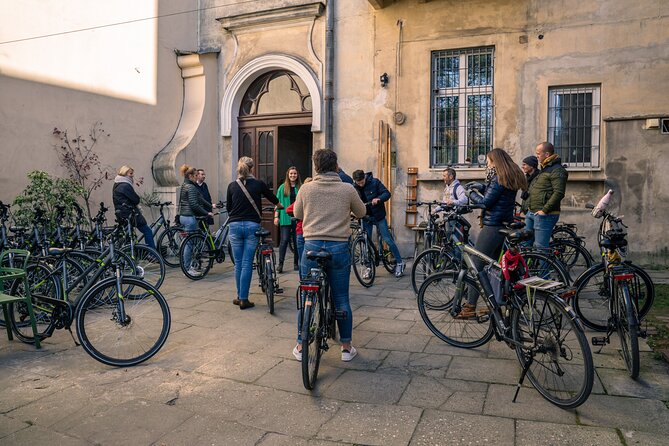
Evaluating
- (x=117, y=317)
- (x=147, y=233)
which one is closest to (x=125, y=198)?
(x=147, y=233)

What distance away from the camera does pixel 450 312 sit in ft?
15.7

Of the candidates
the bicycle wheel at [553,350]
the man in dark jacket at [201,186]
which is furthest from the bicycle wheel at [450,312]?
the man in dark jacket at [201,186]

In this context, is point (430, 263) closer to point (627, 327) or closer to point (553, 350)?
point (627, 327)

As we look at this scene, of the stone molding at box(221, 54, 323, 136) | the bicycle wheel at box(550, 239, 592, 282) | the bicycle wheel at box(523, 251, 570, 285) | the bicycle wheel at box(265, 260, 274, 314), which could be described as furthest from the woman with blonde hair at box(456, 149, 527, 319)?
the stone molding at box(221, 54, 323, 136)

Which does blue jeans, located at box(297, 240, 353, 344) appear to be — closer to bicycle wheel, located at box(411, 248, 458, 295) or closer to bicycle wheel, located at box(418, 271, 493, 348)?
bicycle wheel, located at box(418, 271, 493, 348)

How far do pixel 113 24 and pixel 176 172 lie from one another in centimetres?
300

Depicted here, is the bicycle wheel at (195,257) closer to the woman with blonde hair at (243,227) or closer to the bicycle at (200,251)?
the bicycle at (200,251)

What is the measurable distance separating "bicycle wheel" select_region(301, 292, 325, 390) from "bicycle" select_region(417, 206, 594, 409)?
4.25 feet

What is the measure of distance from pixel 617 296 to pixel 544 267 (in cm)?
141

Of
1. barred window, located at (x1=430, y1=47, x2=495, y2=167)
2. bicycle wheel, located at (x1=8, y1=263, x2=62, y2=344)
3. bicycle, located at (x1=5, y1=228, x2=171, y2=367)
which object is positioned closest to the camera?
bicycle, located at (x1=5, y1=228, x2=171, y2=367)

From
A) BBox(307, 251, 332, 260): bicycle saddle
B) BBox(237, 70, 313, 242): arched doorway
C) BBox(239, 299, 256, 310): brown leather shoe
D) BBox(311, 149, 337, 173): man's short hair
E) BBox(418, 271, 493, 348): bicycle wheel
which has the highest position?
BBox(237, 70, 313, 242): arched doorway

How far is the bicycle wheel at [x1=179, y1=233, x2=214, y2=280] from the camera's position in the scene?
321 inches

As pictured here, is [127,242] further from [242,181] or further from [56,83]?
[56,83]

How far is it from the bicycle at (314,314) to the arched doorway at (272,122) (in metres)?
7.25
